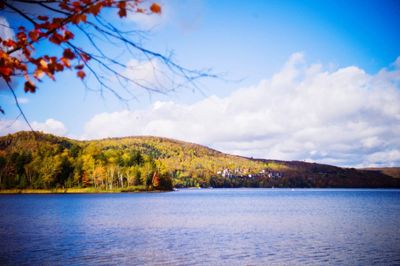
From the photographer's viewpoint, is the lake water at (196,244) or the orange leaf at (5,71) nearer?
the orange leaf at (5,71)

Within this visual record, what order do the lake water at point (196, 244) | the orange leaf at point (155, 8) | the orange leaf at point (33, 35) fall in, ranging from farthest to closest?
1. the lake water at point (196, 244)
2. the orange leaf at point (33, 35)
3. the orange leaf at point (155, 8)

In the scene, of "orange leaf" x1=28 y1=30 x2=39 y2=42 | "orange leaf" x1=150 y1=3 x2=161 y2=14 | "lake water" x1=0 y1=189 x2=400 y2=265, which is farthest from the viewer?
"lake water" x1=0 y1=189 x2=400 y2=265

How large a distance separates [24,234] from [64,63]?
100 feet

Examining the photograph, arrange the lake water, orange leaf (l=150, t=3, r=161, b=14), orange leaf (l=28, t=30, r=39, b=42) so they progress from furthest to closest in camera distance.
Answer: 1. the lake water
2. orange leaf (l=28, t=30, r=39, b=42)
3. orange leaf (l=150, t=3, r=161, b=14)

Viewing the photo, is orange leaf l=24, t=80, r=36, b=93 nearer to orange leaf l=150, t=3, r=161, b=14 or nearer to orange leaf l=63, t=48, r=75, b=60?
orange leaf l=63, t=48, r=75, b=60

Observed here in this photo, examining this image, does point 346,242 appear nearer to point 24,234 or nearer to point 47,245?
point 47,245

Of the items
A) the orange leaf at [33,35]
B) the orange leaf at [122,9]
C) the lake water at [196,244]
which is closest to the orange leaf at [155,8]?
the orange leaf at [122,9]

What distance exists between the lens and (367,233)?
33312mm

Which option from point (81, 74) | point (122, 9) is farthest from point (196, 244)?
point (122, 9)

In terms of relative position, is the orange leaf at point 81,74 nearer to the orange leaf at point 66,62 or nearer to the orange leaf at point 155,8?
the orange leaf at point 66,62

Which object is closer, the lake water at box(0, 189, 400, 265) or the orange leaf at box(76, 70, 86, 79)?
the orange leaf at box(76, 70, 86, 79)

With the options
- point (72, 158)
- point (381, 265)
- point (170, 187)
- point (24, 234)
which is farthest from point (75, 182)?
point (381, 265)

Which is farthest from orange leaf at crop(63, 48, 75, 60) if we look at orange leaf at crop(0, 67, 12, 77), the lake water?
the lake water

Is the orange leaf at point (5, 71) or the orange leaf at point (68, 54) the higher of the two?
the orange leaf at point (68, 54)
